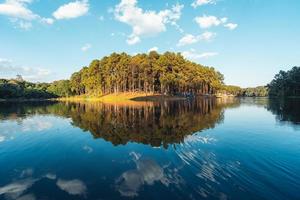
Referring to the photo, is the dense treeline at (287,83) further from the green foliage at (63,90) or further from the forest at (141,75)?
the green foliage at (63,90)

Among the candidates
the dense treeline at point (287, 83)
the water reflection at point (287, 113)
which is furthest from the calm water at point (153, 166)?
the dense treeline at point (287, 83)

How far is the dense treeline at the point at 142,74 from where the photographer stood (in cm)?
11144

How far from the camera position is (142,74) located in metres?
112

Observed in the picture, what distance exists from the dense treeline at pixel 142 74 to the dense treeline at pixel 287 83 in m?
53.7

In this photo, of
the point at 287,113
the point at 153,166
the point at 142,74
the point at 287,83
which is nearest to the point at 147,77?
the point at 142,74

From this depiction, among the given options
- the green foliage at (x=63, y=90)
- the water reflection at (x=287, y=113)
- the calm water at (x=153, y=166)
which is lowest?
the calm water at (x=153, y=166)

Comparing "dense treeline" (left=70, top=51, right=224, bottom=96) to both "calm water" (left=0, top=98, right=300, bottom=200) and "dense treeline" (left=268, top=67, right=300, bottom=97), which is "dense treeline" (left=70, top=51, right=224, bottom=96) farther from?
"calm water" (left=0, top=98, right=300, bottom=200)

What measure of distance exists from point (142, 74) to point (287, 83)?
95.2 metres

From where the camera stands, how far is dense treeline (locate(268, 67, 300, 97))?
14438cm

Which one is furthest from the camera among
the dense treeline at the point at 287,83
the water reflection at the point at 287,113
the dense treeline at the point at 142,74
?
the dense treeline at the point at 287,83

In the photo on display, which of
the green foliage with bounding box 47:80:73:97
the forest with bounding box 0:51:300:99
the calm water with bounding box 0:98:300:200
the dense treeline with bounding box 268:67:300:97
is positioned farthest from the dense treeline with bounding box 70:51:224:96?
the calm water with bounding box 0:98:300:200

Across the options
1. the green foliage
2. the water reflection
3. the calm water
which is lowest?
the calm water

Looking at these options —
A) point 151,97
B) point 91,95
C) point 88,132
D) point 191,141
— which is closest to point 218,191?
point 191,141

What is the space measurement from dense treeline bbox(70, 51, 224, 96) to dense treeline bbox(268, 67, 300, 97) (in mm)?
53657
